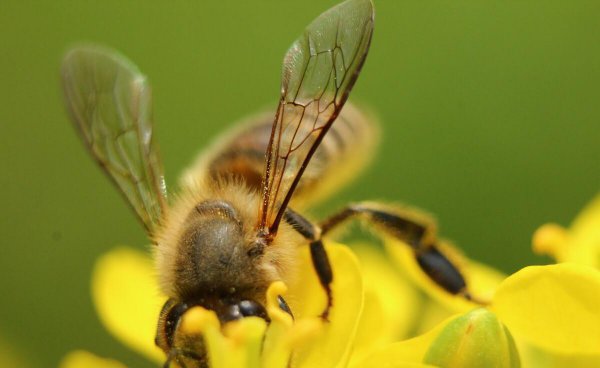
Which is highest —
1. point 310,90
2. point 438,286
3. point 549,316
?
point 310,90

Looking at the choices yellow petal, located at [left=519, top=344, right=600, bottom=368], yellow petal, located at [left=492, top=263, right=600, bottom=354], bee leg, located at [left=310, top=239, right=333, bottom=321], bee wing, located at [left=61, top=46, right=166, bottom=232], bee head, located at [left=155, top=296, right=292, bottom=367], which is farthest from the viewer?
bee wing, located at [left=61, top=46, right=166, bottom=232]

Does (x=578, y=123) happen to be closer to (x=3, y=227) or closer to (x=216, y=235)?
(x=3, y=227)

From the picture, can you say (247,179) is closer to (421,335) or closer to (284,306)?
(284,306)

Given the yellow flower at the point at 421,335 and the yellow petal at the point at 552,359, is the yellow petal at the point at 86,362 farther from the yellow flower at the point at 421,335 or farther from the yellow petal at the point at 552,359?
the yellow petal at the point at 552,359

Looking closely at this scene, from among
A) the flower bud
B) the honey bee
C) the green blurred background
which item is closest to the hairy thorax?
the honey bee

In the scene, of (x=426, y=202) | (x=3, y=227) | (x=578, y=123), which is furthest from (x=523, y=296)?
(x=3, y=227)

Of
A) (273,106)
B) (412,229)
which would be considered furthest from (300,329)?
(273,106)

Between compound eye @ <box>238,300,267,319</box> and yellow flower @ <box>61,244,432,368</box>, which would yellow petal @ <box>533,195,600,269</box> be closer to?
yellow flower @ <box>61,244,432,368</box>
